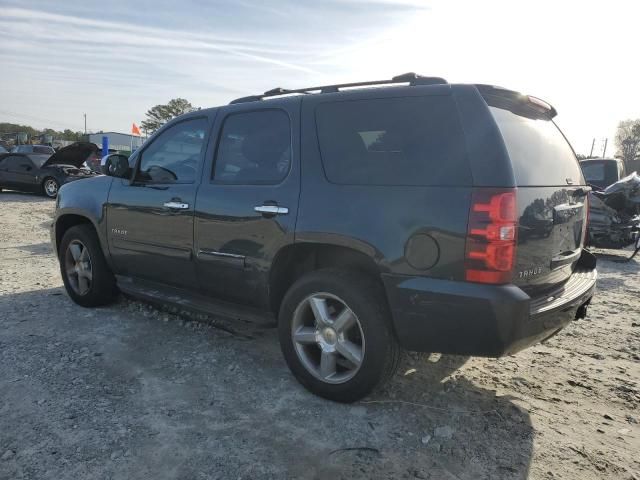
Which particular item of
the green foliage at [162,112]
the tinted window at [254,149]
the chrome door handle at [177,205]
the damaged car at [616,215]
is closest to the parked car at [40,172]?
the chrome door handle at [177,205]

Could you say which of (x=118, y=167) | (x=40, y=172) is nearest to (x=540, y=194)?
(x=118, y=167)

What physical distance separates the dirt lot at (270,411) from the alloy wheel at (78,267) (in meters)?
0.44

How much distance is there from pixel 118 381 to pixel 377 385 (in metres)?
1.77

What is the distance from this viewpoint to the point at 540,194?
2.74 m

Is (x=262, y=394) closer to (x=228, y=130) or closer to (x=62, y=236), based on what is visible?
(x=228, y=130)

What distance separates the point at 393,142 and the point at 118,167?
266cm

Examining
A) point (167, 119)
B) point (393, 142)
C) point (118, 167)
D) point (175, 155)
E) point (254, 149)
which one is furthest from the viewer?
point (167, 119)

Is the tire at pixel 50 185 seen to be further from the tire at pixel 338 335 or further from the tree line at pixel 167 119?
the tree line at pixel 167 119

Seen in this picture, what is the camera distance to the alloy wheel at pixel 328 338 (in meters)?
3.01

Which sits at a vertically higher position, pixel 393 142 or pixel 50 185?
pixel 393 142

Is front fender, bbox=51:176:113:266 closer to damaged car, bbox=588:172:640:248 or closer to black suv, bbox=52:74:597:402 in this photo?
black suv, bbox=52:74:597:402

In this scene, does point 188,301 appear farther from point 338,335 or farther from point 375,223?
point 375,223

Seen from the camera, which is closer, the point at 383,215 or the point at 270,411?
the point at 383,215

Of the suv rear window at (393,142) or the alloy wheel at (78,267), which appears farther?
the alloy wheel at (78,267)
